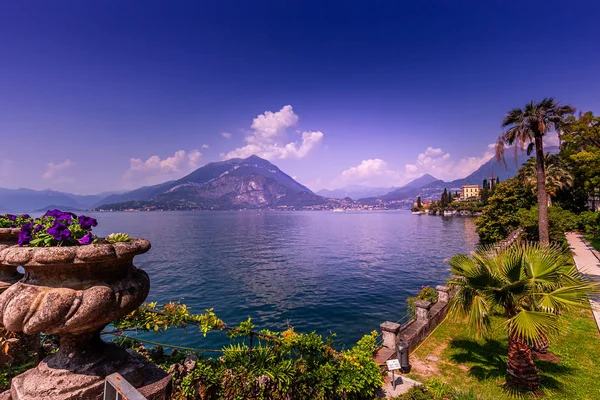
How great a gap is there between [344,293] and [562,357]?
1568cm

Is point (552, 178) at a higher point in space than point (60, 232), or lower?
higher

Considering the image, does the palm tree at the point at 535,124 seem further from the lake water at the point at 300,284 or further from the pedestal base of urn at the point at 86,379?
the pedestal base of urn at the point at 86,379

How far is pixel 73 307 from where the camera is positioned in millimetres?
2729

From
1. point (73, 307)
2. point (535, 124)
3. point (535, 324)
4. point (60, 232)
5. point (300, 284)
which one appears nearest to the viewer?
point (73, 307)

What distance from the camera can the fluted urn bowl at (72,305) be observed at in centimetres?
268

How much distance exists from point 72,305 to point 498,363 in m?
11.3

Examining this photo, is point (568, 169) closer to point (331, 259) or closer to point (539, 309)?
point (331, 259)

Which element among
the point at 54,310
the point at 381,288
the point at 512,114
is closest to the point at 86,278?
the point at 54,310

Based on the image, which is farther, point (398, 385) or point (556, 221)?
point (556, 221)

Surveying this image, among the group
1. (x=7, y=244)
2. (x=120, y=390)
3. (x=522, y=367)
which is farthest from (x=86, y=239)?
(x=522, y=367)

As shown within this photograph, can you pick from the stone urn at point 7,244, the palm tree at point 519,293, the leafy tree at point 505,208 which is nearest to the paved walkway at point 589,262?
the palm tree at point 519,293

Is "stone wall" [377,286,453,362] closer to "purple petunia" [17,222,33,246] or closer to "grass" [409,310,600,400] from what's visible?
"grass" [409,310,600,400]

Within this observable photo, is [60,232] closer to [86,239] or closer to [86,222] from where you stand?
[86,239]

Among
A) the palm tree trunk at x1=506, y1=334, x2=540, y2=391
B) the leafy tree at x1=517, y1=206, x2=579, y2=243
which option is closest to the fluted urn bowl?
the palm tree trunk at x1=506, y1=334, x2=540, y2=391
